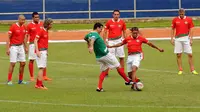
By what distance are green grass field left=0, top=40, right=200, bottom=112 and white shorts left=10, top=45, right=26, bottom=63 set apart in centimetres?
90

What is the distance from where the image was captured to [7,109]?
1434 cm

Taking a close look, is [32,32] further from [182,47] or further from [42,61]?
[182,47]

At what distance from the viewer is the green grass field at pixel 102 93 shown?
14492 mm

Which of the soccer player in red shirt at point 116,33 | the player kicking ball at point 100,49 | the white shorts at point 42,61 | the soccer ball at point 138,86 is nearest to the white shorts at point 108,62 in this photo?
the player kicking ball at point 100,49

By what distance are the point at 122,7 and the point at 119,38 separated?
1011 inches

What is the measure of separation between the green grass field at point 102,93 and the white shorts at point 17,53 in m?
0.90

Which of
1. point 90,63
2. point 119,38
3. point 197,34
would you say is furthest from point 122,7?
point 119,38

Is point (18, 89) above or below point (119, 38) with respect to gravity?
below

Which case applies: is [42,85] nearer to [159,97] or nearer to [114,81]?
[114,81]

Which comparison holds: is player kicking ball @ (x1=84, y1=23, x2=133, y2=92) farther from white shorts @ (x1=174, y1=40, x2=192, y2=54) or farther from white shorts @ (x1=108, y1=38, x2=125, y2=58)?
white shorts @ (x1=174, y1=40, x2=192, y2=54)

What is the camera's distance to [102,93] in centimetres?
1677

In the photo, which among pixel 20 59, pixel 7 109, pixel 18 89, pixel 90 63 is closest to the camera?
pixel 7 109

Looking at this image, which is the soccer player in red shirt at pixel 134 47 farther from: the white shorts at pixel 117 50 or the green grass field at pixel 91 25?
the green grass field at pixel 91 25

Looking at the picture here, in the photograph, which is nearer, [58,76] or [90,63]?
[58,76]
